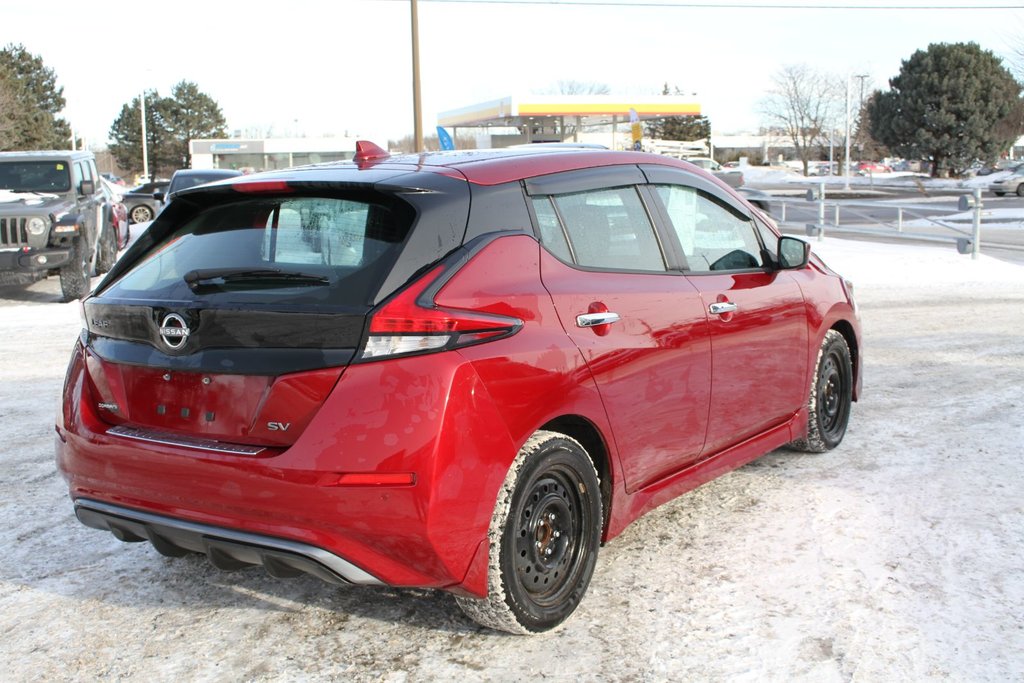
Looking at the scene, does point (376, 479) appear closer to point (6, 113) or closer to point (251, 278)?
point (251, 278)

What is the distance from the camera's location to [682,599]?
12.7 feet

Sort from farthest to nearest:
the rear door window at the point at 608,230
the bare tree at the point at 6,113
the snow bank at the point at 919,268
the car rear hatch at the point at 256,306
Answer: the bare tree at the point at 6,113 → the snow bank at the point at 919,268 → the rear door window at the point at 608,230 → the car rear hatch at the point at 256,306

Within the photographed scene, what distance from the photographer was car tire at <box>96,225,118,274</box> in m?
15.6

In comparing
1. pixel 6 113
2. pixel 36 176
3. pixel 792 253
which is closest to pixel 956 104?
pixel 6 113

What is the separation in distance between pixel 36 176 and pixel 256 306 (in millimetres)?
12066

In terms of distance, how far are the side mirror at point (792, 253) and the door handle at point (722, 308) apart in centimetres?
61

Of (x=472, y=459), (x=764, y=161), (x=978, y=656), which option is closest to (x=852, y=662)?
(x=978, y=656)

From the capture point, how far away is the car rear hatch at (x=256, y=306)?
319cm

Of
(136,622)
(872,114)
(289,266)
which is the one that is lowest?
(136,622)

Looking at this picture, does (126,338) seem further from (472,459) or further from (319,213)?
(472,459)

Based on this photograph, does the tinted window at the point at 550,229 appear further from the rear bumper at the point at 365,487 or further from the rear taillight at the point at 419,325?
the rear bumper at the point at 365,487

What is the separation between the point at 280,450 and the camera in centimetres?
319

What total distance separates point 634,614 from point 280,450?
1.47 metres

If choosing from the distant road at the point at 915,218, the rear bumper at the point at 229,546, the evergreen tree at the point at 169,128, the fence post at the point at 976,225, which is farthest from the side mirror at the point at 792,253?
the evergreen tree at the point at 169,128
